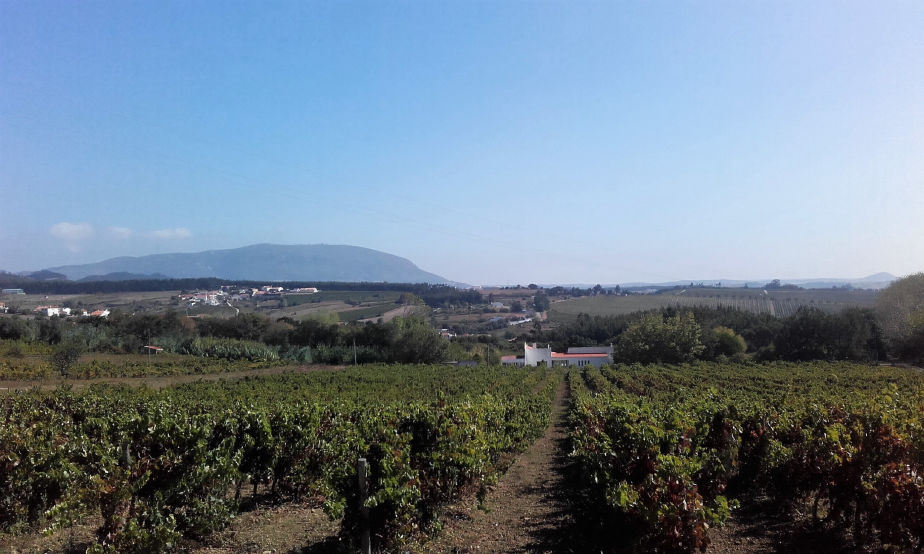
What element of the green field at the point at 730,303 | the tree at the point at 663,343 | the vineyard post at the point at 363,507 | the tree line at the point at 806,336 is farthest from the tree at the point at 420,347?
the green field at the point at 730,303

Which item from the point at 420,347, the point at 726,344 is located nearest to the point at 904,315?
the point at 726,344

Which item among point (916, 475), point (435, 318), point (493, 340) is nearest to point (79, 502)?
point (916, 475)

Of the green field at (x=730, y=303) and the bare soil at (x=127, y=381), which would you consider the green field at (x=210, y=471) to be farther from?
the green field at (x=730, y=303)

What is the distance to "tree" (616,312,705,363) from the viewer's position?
256 feet

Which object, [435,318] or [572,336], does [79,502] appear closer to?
[572,336]

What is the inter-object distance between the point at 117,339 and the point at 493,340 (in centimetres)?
7673

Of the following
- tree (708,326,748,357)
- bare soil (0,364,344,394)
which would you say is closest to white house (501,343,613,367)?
tree (708,326,748,357)

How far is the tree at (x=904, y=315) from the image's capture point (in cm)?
5672

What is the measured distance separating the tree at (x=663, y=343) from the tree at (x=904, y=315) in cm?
2282

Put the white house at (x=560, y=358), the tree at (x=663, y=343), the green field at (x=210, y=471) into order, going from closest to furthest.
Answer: the green field at (x=210, y=471), the tree at (x=663, y=343), the white house at (x=560, y=358)

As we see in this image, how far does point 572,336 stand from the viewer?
4806 inches

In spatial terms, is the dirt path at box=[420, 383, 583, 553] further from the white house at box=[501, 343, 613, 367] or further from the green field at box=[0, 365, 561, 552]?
the white house at box=[501, 343, 613, 367]

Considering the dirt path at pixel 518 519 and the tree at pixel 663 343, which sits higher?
the dirt path at pixel 518 519

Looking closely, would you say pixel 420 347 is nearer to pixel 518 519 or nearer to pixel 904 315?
pixel 904 315
